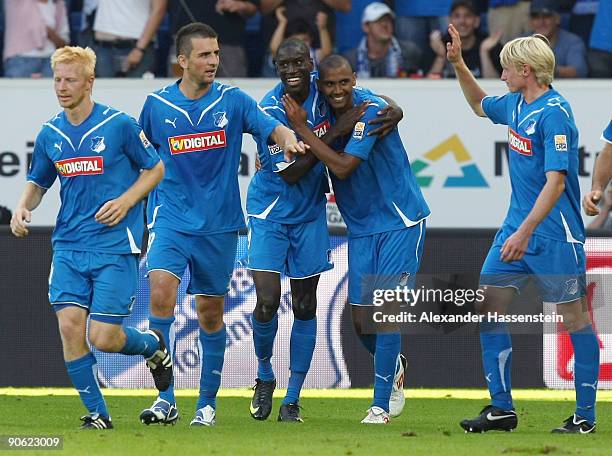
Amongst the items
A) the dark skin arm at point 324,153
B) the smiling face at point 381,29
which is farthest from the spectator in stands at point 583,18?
the dark skin arm at point 324,153

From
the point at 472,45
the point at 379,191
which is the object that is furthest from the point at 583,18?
the point at 379,191

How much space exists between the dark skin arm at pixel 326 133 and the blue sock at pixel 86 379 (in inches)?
66.3

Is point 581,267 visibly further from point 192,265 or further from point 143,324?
point 143,324

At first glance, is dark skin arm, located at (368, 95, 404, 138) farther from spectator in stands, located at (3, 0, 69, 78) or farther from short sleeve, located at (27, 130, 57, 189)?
spectator in stands, located at (3, 0, 69, 78)

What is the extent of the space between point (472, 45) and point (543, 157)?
20.5 ft

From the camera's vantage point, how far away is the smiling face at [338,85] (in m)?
8.23

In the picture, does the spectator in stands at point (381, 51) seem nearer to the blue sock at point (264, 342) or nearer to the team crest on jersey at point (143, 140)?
the blue sock at point (264, 342)

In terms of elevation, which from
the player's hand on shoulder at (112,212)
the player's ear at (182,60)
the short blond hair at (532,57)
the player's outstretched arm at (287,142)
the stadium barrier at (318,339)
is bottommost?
the stadium barrier at (318,339)

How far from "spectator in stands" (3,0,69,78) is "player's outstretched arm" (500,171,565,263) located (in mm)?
7310

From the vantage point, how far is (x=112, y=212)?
748 centimetres

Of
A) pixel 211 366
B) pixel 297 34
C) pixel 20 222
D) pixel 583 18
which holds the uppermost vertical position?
pixel 583 18

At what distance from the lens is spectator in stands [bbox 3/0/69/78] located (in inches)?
534

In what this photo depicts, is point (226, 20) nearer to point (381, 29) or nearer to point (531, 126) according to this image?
point (381, 29)

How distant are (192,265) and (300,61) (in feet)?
4.44
